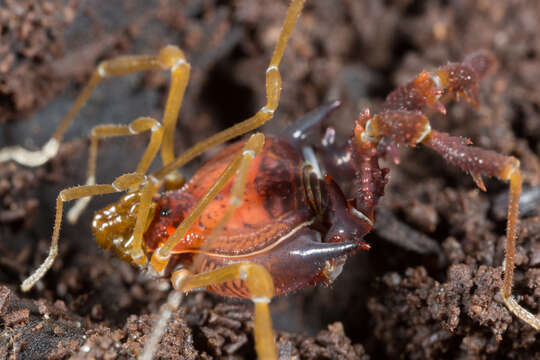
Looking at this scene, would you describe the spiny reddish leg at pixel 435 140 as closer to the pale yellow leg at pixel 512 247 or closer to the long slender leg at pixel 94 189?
the pale yellow leg at pixel 512 247

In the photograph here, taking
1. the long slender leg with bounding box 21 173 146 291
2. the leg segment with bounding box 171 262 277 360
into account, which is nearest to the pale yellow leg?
the leg segment with bounding box 171 262 277 360

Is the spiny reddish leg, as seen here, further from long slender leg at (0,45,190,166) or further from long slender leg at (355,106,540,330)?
long slender leg at (0,45,190,166)

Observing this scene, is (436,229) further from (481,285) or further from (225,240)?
(225,240)

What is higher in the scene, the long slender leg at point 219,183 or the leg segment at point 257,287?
the long slender leg at point 219,183

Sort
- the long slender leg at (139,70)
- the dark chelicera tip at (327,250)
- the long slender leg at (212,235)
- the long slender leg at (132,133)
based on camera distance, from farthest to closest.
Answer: the long slender leg at (139,70) < the long slender leg at (132,133) < the dark chelicera tip at (327,250) < the long slender leg at (212,235)

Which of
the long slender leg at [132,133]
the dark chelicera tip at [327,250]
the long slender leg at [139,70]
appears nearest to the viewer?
the dark chelicera tip at [327,250]

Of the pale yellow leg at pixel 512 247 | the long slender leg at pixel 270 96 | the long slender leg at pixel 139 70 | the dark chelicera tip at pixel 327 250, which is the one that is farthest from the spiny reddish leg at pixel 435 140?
the long slender leg at pixel 139 70

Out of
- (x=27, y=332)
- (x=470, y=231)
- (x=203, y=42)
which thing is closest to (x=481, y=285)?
(x=470, y=231)
